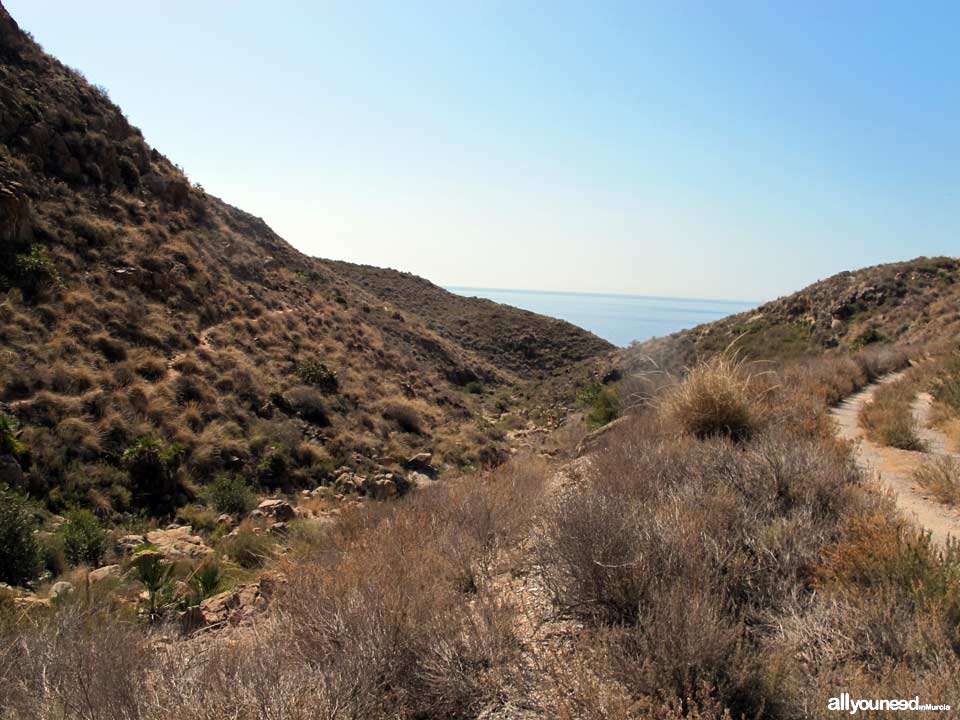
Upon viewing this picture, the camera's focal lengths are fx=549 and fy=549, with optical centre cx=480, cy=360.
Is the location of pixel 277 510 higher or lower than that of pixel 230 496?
lower

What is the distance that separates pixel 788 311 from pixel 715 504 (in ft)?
109

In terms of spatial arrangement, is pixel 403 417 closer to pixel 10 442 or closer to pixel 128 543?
pixel 10 442

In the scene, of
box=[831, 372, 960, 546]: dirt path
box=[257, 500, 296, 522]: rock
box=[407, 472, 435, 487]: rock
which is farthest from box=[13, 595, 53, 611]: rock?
box=[407, 472, 435, 487]: rock

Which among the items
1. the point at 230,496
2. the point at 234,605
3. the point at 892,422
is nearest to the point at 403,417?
the point at 230,496

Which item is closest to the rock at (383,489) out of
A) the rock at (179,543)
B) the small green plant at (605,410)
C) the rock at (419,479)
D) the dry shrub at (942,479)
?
the rock at (419,479)

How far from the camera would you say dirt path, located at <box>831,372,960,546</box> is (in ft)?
15.4

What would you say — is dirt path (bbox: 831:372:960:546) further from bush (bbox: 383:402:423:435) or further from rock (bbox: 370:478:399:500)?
bush (bbox: 383:402:423:435)

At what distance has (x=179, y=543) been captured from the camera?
305 inches

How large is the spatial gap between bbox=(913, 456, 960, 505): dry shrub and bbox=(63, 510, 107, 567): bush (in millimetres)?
9358

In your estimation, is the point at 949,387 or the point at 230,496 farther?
the point at 230,496

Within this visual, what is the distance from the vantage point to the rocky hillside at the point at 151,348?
9961 millimetres

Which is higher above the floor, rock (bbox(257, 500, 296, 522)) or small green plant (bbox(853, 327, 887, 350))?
small green plant (bbox(853, 327, 887, 350))

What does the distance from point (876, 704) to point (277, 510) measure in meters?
9.14

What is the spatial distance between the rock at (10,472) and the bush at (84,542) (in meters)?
1.11
